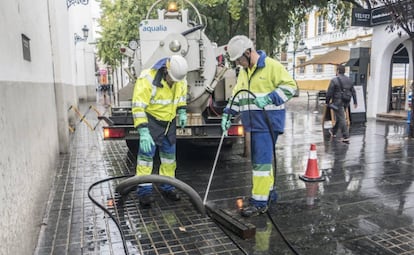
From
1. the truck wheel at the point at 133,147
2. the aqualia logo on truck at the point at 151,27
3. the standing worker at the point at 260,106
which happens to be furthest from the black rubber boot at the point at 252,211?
the truck wheel at the point at 133,147

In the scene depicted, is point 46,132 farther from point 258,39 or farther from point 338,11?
point 338,11

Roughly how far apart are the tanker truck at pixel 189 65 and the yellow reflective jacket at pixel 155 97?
1253mm

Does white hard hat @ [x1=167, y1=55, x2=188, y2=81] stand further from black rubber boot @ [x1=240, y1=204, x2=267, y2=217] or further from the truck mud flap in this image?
black rubber boot @ [x1=240, y1=204, x2=267, y2=217]

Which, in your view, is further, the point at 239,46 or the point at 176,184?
the point at 239,46

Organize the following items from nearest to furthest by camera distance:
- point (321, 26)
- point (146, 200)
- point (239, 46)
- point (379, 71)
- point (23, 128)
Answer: point (23, 128) < point (239, 46) < point (146, 200) < point (379, 71) < point (321, 26)

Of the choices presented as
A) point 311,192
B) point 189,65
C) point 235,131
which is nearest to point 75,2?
point 189,65

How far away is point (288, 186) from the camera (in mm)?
5211

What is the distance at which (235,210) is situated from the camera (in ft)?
14.3

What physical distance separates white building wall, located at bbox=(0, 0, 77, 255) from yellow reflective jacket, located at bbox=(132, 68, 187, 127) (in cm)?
119

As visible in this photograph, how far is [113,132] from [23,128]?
2.25 meters

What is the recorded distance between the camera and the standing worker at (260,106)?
4.07m

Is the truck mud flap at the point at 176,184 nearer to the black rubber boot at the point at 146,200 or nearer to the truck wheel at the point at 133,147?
the black rubber boot at the point at 146,200

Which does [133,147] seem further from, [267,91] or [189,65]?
[267,91]

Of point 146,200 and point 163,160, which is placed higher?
point 163,160
